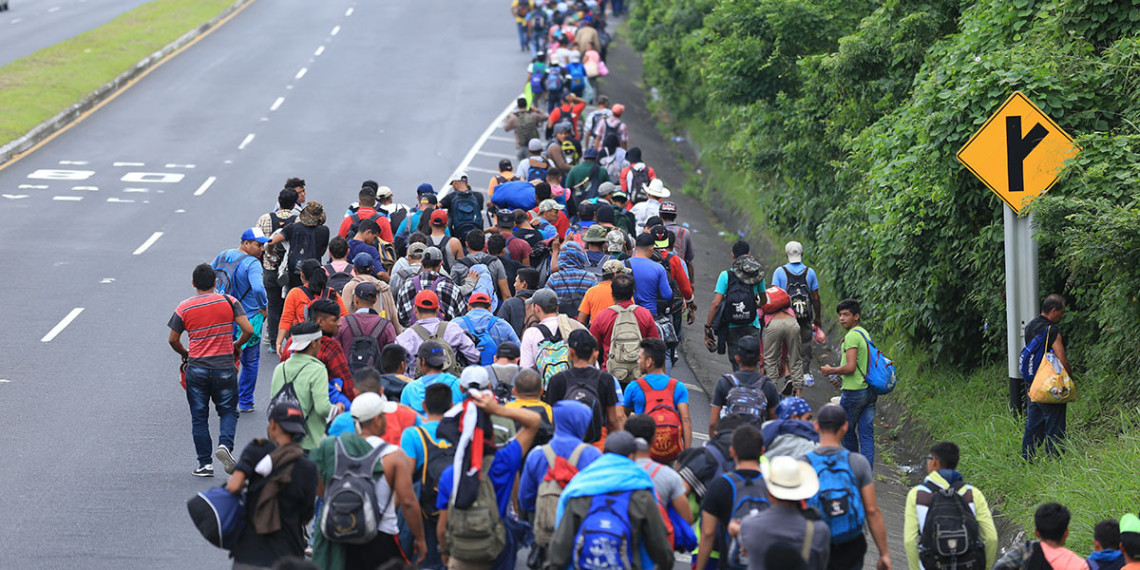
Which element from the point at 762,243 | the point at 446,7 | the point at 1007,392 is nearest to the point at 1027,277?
the point at 1007,392

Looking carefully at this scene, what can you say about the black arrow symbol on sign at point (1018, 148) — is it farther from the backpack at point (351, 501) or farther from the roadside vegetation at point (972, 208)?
the backpack at point (351, 501)

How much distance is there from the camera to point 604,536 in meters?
6.95

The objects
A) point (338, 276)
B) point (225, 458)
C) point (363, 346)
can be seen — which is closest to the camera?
point (363, 346)

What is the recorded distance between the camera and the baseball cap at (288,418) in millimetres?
7551

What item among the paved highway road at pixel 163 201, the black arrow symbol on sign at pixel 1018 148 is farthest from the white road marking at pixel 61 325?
the black arrow symbol on sign at pixel 1018 148

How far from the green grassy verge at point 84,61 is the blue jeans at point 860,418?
68.1 ft

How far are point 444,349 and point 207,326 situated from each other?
7.94ft

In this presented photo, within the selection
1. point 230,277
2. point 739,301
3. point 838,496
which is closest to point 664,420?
point 838,496

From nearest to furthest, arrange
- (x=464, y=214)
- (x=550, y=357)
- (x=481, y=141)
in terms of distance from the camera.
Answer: (x=550, y=357), (x=464, y=214), (x=481, y=141)

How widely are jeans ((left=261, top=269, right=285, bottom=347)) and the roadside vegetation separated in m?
6.65

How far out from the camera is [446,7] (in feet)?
159

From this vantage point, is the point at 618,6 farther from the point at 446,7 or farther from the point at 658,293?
the point at 658,293

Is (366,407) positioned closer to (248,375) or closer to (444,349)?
(444,349)

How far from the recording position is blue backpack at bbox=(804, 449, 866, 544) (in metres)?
7.63
